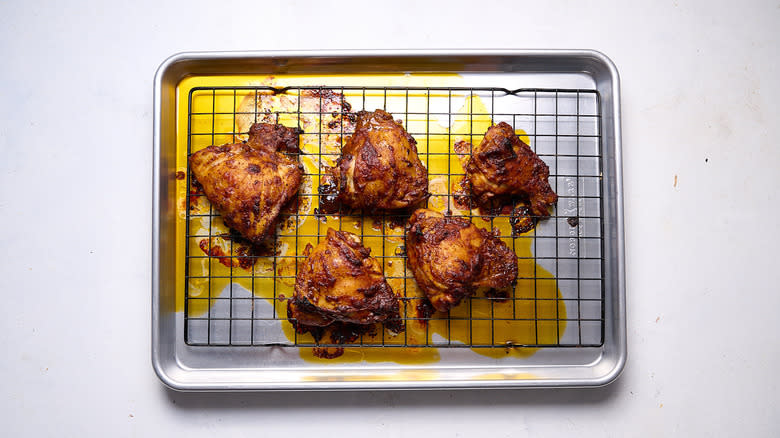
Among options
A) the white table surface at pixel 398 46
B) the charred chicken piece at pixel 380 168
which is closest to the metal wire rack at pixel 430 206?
the charred chicken piece at pixel 380 168

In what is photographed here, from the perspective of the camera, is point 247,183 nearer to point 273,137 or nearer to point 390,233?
point 273,137

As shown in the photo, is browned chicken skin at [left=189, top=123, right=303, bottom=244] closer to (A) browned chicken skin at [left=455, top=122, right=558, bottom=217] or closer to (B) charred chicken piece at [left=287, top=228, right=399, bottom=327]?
(B) charred chicken piece at [left=287, top=228, right=399, bottom=327]

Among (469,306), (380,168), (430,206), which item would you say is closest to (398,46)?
(380,168)

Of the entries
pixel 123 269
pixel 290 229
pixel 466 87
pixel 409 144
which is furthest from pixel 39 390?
pixel 466 87

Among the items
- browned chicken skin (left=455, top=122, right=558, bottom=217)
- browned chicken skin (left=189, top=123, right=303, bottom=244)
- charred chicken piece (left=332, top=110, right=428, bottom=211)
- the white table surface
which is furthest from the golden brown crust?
browned chicken skin (left=455, top=122, right=558, bottom=217)

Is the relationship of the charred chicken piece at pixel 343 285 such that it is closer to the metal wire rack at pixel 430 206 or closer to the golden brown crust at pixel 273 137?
the metal wire rack at pixel 430 206
